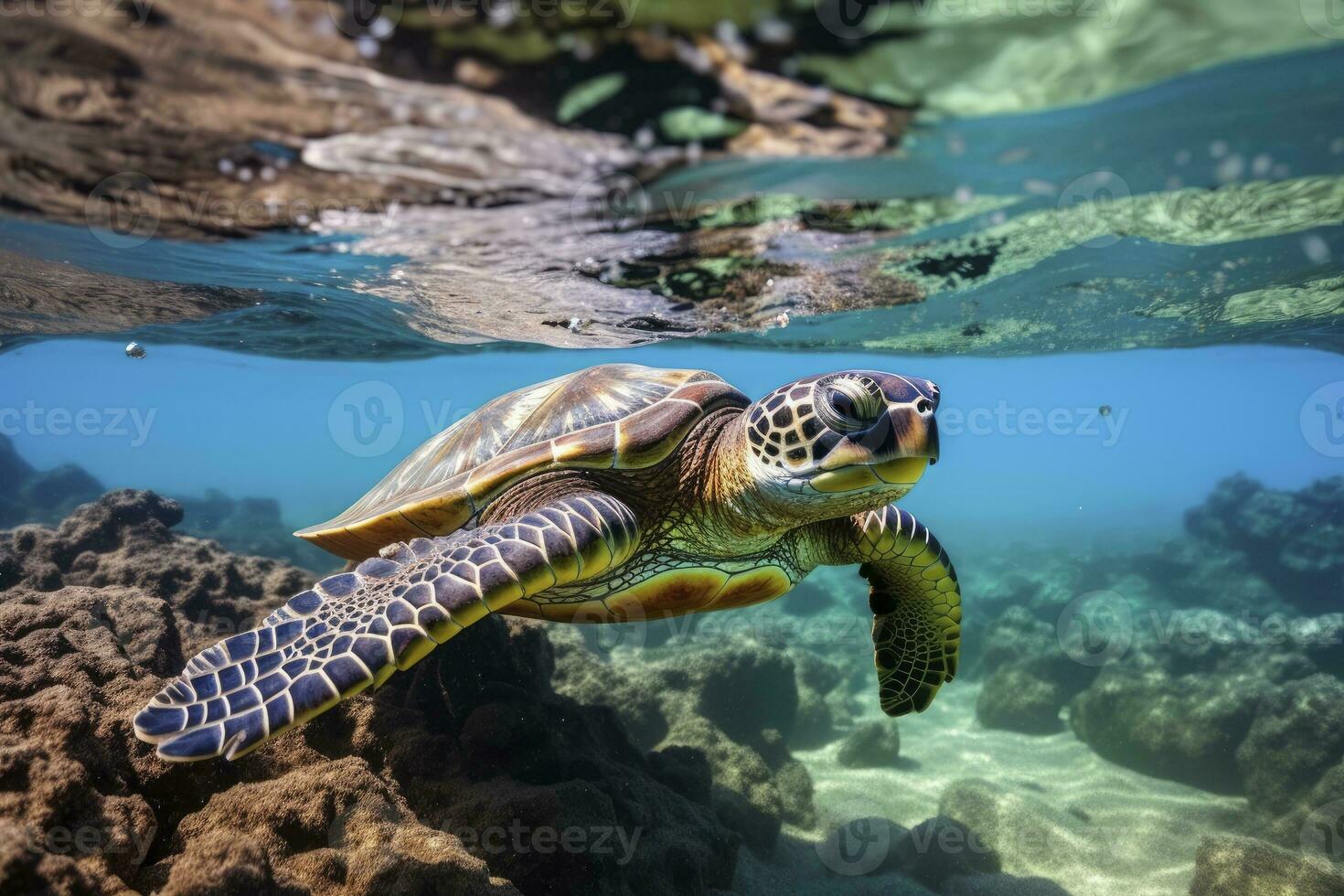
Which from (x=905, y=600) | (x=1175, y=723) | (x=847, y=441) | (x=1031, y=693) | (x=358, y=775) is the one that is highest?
(x=847, y=441)

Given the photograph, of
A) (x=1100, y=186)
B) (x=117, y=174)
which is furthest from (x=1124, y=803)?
(x=117, y=174)

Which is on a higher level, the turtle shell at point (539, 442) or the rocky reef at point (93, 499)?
the turtle shell at point (539, 442)

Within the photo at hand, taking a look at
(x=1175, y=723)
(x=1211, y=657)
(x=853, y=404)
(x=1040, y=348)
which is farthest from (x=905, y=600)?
(x=1040, y=348)

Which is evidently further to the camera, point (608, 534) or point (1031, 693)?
point (1031, 693)

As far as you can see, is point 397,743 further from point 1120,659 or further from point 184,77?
point 1120,659

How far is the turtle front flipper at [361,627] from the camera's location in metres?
2.34

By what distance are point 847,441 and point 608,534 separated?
1.36m

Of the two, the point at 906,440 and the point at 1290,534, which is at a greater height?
the point at 906,440

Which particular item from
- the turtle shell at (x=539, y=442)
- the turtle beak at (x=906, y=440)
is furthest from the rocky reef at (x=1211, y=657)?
the turtle shell at (x=539, y=442)

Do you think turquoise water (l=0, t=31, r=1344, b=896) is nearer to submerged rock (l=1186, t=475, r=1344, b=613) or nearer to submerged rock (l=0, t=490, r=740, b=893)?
submerged rock (l=1186, t=475, r=1344, b=613)

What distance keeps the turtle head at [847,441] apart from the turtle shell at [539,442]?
0.87 meters

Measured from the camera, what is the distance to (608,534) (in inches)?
131

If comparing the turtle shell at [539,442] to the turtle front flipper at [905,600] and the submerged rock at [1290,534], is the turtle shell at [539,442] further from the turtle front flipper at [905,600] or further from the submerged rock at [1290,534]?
the submerged rock at [1290,534]

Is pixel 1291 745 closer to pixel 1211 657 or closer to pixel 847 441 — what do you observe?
pixel 1211 657
